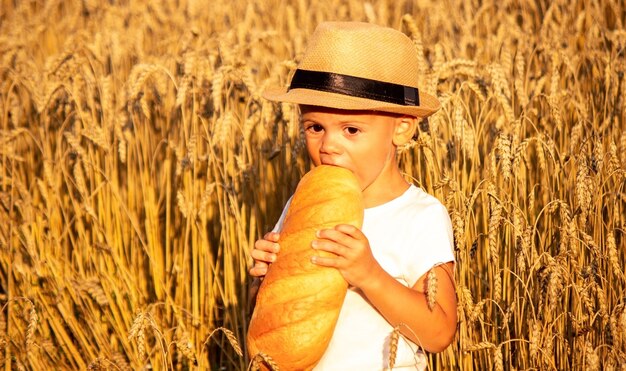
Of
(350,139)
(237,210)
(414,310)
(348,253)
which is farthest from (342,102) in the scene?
(237,210)

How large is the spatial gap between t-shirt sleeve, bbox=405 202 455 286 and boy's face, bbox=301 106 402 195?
176 millimetres

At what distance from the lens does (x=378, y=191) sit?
7.20 feet

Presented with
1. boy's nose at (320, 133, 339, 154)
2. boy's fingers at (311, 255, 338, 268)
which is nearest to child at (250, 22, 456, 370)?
boy's nose at (320, 133, 339, 154)

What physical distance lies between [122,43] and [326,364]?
3.80m

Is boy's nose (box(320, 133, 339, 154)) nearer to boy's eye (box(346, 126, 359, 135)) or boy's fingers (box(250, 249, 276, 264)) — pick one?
boy's eye (box(346, 126, 359, 135))

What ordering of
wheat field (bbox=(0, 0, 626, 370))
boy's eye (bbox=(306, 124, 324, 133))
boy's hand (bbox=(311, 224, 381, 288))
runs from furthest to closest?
wheat field (bbox=(0, 0, 626, 370)) < boy's eye (bbox=(306, 124, 324, 133)) < boy's hand (bbox=(311, 224, 381, 288))

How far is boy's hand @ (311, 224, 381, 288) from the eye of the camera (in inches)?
74.1

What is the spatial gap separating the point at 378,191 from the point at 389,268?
8.3 inches

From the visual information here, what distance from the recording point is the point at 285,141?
10.6 ft

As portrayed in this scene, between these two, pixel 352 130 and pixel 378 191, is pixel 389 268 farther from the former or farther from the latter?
pixel 352 130

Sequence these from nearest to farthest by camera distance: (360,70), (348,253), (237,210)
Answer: (348,253), (360,70), (237,210)

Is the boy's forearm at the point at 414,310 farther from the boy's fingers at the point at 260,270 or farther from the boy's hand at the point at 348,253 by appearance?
the boy's fingers at the point at 260,270

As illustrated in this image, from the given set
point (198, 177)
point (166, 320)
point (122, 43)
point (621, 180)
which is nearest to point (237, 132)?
point (198, 177)

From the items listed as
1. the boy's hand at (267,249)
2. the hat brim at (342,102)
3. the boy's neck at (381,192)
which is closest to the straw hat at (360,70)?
the hat brim at (342,102)
